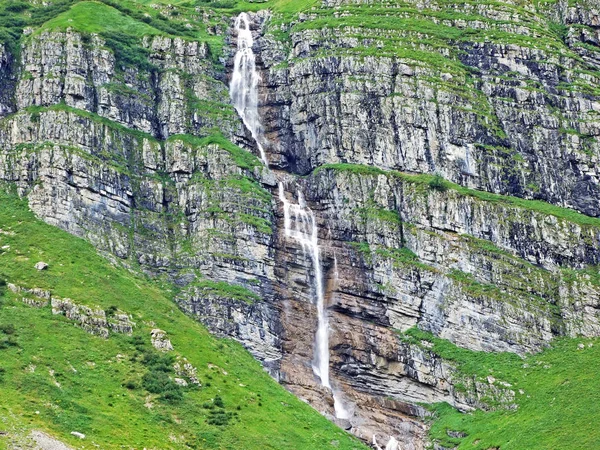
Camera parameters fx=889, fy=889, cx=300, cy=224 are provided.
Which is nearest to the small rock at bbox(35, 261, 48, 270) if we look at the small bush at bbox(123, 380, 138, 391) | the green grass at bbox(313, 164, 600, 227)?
the small bush at bbox(123, 380, 138, 391)

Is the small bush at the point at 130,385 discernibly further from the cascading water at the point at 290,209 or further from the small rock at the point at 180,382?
the cascading water at the point at 290,209

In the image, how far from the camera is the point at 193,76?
543 feet

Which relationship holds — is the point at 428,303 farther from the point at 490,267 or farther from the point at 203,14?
the point at 203,14

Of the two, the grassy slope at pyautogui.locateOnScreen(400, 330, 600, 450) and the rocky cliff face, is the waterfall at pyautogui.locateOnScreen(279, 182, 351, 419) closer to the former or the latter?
the rocky cliff face

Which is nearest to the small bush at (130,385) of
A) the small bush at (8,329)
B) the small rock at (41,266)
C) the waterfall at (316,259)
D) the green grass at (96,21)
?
the small bush at (8,329)

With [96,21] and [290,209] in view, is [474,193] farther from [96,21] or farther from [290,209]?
[96,21]

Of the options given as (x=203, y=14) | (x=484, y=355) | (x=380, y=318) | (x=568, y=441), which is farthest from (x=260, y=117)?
(x=568, y=441)

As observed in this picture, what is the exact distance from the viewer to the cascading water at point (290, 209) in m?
131

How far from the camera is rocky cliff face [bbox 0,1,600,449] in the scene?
433 ft

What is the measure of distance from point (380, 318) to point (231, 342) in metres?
23.5

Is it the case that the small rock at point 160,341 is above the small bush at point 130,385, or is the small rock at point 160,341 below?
above

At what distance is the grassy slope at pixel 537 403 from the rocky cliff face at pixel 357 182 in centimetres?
218

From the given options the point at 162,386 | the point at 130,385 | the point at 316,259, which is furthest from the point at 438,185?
the point at 130,385

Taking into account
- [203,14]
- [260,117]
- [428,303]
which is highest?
[203,14]
